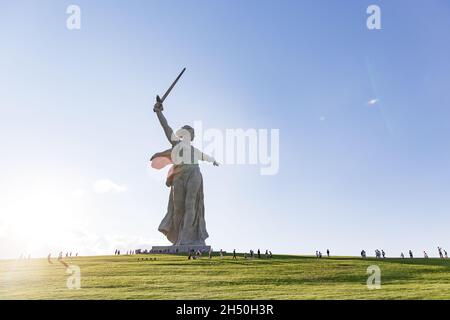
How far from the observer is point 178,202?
5688 cm

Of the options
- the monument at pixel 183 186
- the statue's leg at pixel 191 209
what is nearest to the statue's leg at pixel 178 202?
the monument at pixel 183 186

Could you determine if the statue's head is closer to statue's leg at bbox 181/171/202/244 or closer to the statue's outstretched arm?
the statue's outstretched arm

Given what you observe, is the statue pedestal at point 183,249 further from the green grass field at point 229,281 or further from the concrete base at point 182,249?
the green grass field at point 229,281

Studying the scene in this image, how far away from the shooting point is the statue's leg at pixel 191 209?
55.2 m

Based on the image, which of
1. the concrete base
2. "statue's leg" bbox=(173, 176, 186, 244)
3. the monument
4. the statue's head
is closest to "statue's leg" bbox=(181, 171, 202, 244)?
the monument

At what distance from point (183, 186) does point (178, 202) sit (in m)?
2.09

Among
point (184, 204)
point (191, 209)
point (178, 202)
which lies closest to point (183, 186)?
point (178, 202)

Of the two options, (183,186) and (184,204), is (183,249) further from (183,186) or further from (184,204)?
(183,186)

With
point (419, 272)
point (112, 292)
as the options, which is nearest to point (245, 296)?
point (112, 292)

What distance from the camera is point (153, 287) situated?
2631cm

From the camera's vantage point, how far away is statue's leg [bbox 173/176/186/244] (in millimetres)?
56562
